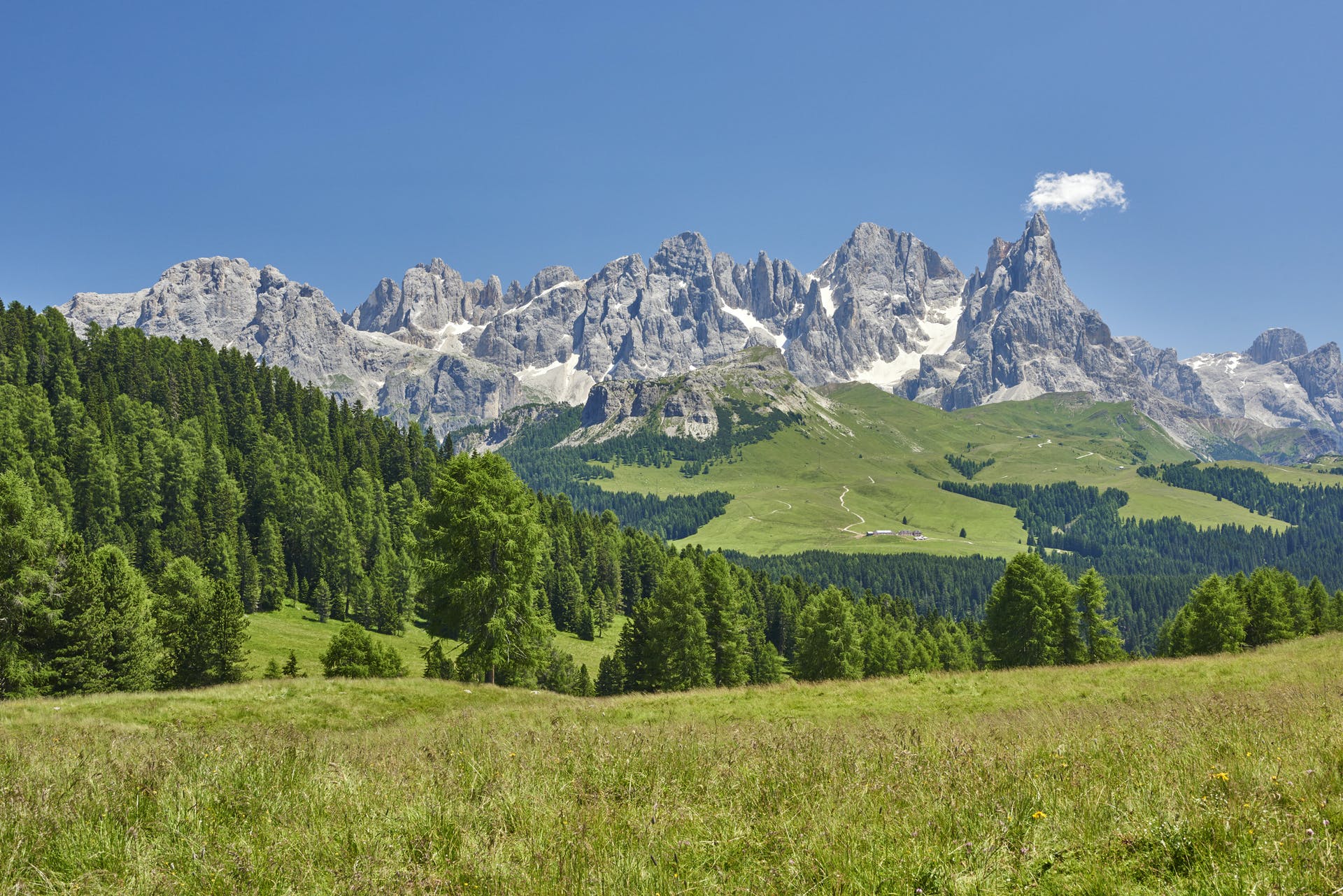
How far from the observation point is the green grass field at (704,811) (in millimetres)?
5051

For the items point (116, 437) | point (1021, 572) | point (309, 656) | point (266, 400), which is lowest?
point (309, 656)

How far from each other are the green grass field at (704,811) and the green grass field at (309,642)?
5614 cm

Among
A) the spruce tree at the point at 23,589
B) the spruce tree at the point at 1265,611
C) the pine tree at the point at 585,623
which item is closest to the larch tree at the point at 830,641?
the spruce tree at the point at 1265,611

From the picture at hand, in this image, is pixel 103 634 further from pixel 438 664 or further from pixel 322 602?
pixel 322 602

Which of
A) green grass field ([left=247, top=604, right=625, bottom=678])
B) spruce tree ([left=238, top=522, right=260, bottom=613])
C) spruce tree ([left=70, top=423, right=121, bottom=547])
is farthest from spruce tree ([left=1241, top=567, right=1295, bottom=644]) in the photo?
spruce tree ([left=70, top=423, right=121, bottom=547])

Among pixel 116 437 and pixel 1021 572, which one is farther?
pixel 116 437

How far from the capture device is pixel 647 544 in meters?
141

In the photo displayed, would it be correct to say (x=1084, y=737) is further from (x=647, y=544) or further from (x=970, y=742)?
(x=647, y=544)

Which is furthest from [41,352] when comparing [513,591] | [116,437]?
[513,591]

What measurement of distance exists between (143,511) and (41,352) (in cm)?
4321

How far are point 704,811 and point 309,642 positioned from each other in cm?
8095

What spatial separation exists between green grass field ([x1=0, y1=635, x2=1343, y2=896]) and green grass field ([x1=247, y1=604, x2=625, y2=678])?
56.1 meters

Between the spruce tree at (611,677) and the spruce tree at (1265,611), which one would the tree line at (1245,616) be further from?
the spruce tree at (611,677)

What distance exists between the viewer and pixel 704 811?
21.6ft
